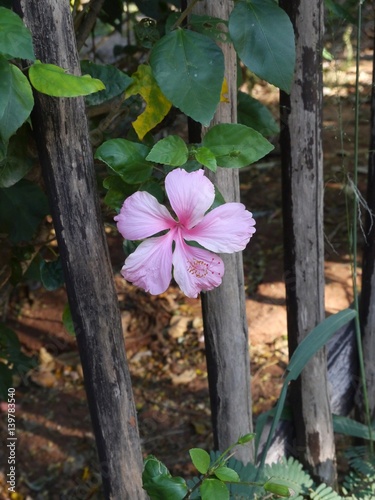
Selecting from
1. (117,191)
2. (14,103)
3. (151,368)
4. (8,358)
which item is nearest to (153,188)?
(117,191)

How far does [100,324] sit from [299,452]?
2.62 feet

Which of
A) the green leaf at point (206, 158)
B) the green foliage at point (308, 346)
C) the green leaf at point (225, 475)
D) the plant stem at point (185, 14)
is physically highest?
the plant stem at point (185, 14)

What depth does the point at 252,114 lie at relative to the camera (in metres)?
1.44

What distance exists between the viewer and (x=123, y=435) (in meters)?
1.30

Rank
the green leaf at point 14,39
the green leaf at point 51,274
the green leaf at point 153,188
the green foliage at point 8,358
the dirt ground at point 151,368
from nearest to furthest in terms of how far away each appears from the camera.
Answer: the green leaf at point 14,39 < the green leaf at point 153,188 < the green leaf at point 51,274 < the green foliage at point 8,358 < the dirt ground at point 151,368

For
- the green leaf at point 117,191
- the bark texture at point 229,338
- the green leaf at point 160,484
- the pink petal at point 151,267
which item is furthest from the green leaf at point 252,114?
the green leaf at point 160,484

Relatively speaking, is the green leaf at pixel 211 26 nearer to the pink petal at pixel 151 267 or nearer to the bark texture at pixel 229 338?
the bark texture at pixel 229 338

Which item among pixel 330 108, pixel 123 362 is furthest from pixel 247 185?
pixel 123 362

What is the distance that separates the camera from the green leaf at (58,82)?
0.97 metres

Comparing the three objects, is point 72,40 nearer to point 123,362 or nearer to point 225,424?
point 123,362

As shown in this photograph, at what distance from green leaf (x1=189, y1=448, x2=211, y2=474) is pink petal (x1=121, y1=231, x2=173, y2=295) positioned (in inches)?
10.3

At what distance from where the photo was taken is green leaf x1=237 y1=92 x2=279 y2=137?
4.68 feet

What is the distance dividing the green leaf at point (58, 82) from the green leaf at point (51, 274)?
51 cm

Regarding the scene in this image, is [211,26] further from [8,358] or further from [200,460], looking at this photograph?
[8,358]
